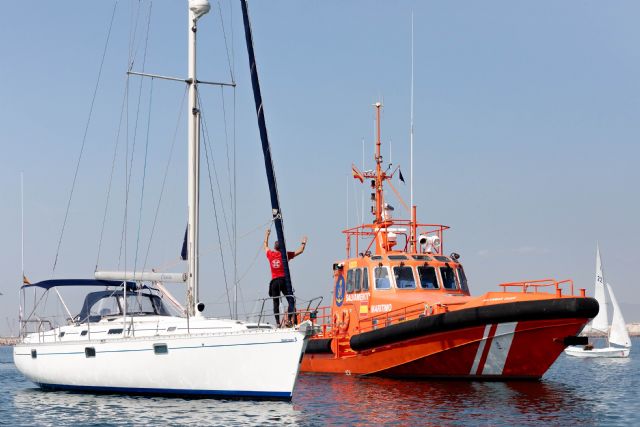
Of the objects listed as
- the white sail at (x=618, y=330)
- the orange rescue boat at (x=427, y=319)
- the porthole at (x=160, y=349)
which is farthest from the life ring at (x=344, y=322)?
the white sail at (x=618, y=330)

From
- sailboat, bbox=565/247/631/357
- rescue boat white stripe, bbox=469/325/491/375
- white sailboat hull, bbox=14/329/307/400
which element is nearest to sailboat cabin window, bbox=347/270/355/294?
rescue boat white stripe, bbox=469/325/491/375

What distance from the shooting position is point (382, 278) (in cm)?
2355

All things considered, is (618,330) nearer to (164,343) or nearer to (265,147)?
(265,147)

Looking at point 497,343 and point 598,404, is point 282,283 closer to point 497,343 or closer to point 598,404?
point 497,343

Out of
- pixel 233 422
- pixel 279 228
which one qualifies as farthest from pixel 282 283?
pixel 233 422

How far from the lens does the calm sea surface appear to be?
15.2 meters

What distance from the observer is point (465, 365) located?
2094cm

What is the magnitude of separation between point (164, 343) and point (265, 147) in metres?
Answer: 5.37

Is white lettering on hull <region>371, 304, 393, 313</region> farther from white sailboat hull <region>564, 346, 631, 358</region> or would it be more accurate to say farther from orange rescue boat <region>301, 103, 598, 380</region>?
white sailboat hull <region>564, 346, 631, 358</region>

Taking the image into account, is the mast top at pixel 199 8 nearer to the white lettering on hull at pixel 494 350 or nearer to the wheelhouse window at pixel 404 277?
the wheelhouse window at pixel 404 277

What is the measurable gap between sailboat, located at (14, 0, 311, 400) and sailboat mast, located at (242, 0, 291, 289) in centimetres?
10

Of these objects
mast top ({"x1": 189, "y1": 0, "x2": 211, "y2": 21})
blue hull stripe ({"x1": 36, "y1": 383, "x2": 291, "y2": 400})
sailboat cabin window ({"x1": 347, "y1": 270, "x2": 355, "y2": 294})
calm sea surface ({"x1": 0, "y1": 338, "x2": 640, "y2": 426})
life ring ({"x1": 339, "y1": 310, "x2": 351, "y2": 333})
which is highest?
mast top ({"x1": 189, "y1": 0, "x2": 211, "y2": 21})

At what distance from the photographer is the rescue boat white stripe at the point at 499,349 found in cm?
1981

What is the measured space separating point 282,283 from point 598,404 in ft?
28.6
